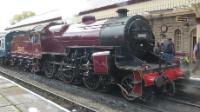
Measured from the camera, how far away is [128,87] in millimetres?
11492

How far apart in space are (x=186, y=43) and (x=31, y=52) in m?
9.46

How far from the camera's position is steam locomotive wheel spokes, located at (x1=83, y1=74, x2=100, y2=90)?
13.2 m

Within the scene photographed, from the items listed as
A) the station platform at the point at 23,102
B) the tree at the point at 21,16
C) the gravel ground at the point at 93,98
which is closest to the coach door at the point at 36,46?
the gravel ground at the point at 93,98

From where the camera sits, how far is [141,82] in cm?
1065

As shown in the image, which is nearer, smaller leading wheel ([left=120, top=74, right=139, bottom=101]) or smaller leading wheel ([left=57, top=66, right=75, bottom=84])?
smaller leading wheel ([left=120, top=74, right=139, bottom=101])

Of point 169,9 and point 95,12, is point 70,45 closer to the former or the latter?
point 169,9

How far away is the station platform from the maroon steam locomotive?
2.46 metres

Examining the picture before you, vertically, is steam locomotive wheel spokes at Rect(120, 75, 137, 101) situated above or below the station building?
below

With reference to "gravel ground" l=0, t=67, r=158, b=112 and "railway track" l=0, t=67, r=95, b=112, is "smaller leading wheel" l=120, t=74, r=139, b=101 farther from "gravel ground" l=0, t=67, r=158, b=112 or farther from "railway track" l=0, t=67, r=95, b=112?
"railway track" l=0, t=67, r=95, b=112

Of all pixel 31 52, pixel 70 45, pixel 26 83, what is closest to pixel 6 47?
pixel 31 52

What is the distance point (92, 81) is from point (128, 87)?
2.49 metres

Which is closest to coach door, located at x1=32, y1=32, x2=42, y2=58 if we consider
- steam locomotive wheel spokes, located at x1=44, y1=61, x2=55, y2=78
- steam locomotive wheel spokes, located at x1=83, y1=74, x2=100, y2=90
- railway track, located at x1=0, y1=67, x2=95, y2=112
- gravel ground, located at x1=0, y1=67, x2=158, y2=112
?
steam locomotive wheel spokes, located at x1=44, y1=61, x2=55, y2=78

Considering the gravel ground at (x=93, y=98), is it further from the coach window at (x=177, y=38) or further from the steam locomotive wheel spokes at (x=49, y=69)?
the coach window at (x=177, y=38)

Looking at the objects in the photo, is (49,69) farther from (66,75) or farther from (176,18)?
(176,18)
